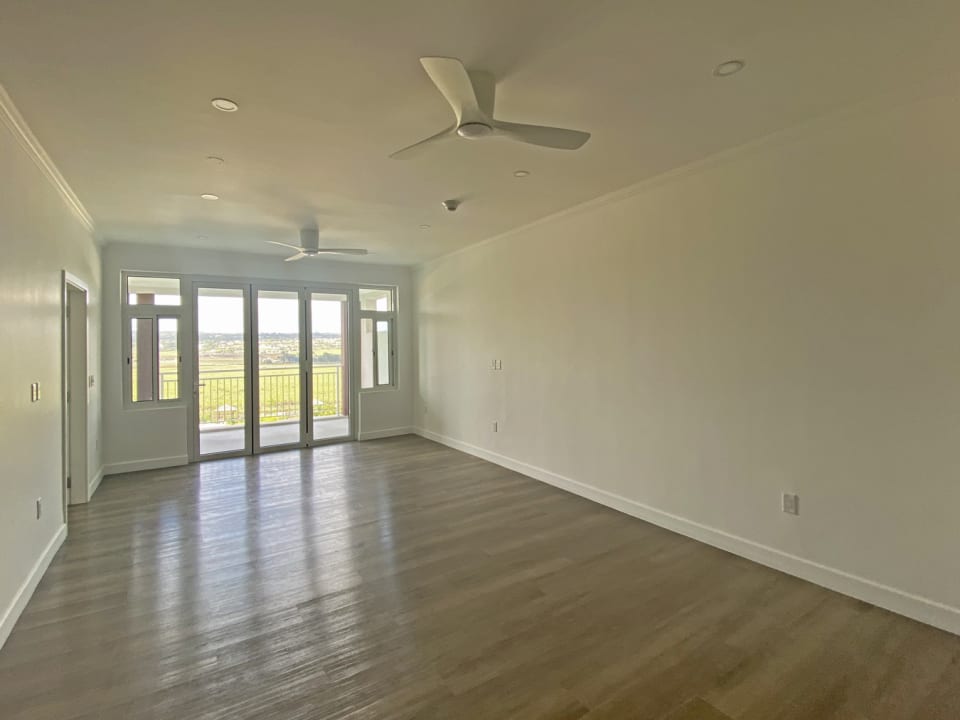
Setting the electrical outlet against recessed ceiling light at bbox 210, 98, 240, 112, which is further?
the electrical outlet

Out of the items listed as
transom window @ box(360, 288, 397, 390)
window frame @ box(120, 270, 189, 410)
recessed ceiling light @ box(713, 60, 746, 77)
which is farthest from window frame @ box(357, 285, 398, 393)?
recessed ceiling light @ box(713, 60, 746, 77)

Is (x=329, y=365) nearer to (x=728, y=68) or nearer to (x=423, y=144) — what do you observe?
(x=423, y=144)

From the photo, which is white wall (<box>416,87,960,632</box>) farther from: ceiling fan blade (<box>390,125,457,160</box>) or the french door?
the french door

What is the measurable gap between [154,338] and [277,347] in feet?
4.59

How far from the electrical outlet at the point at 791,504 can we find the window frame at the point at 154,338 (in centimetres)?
617

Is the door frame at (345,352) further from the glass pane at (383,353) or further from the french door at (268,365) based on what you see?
the glass pane at (383,353)

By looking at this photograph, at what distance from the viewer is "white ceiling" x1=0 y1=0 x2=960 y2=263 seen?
5.82ft

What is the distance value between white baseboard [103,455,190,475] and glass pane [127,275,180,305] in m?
1.85

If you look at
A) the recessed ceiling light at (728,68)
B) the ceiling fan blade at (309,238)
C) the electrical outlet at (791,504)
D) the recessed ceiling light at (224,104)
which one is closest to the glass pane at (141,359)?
the ceiling fan blade at (309,238)

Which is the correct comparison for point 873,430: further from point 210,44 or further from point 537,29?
point 210,44

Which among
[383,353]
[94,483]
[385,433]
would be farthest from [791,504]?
[94,483]

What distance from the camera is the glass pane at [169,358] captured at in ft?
18.4

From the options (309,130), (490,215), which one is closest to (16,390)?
(309,130)

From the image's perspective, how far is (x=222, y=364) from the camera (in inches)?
246
